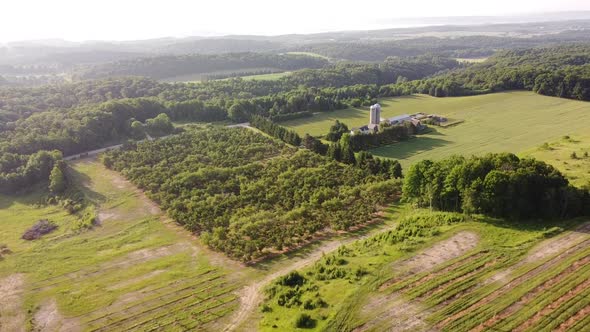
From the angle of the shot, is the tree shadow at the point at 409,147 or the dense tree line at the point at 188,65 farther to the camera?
the dense tree line at the point at 188,65

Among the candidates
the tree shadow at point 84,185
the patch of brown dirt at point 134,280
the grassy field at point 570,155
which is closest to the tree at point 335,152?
the grassy field at point 570,155

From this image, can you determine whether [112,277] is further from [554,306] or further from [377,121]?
[377,121]

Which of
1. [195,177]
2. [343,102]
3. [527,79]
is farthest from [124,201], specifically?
Answer: [527,79]

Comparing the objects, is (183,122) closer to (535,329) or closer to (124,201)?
(124,201)

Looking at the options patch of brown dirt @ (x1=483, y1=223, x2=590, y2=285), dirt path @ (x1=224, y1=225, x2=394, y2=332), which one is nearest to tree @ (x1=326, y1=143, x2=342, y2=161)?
dirt path @ (x1=224, y1=225, x2=394, y2=332)

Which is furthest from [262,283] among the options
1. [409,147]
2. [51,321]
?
[409,147]

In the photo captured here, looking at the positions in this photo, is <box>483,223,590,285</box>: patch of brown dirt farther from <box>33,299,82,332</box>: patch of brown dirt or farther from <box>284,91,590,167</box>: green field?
<box>33,299,82,332</box>: patch of brown dirt

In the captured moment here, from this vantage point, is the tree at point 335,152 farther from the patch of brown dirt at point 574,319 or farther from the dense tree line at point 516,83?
the dense tree line at point 516,83

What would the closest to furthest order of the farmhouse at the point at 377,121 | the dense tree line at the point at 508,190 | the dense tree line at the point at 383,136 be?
the dense tree line at the point at 508,190
the dense tree line at the point at 383,136
the farmhouse at the point at 377,121
